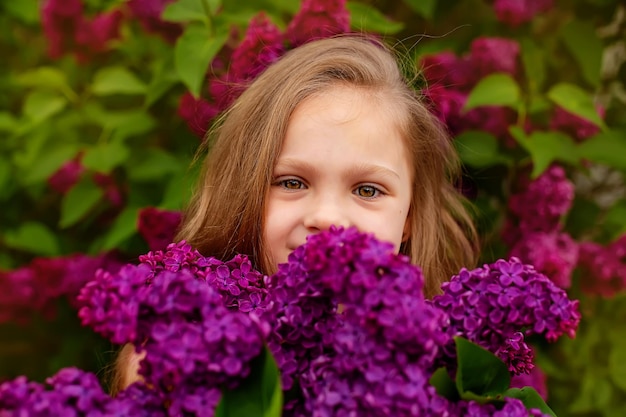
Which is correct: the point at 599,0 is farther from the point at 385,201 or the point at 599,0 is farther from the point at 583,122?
the point at 385,201

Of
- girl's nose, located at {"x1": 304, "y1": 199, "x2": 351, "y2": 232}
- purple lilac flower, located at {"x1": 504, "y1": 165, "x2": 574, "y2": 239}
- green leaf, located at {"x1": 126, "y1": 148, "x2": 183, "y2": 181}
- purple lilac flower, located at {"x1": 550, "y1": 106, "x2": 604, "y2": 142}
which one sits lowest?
girl's nose, located at {"x1": 304, "y1": 199, "x2": 351, "y2": 232}

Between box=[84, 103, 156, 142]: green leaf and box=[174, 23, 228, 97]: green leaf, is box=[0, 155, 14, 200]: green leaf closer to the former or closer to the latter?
box=[84, 103, 156, 142]: green leaf

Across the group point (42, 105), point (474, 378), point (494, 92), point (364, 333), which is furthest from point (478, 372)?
A: point (42, 105)

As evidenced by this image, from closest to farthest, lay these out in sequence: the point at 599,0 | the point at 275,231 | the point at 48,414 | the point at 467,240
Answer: the point at 48,414 < the point at 275,231 < the point at 467,240 < the point at 599,0

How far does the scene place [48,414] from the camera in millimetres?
750

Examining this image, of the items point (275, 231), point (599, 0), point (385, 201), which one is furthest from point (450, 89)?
point (275, 231)

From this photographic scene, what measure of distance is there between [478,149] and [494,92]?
143 mm

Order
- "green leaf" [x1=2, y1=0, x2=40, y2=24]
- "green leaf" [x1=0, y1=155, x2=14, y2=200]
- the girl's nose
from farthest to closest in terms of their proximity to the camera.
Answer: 1. "green leaf" [x1=2, y1=0, x2=40, y2=24]
2. "green leaf" [x1=0, y1=155, x2=14, y2=200]
3. the girl's nose

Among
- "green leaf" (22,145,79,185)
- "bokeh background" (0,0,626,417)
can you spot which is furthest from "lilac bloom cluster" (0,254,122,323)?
"green leaf" (22,145,79,185)

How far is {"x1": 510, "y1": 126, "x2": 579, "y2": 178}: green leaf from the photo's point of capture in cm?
170

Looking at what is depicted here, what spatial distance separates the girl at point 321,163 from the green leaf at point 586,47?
21.8 inches

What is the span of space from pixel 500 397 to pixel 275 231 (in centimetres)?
55

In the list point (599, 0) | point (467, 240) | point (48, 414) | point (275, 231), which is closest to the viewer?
point (48, 414)

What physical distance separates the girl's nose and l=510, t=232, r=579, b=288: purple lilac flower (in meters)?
0.64
